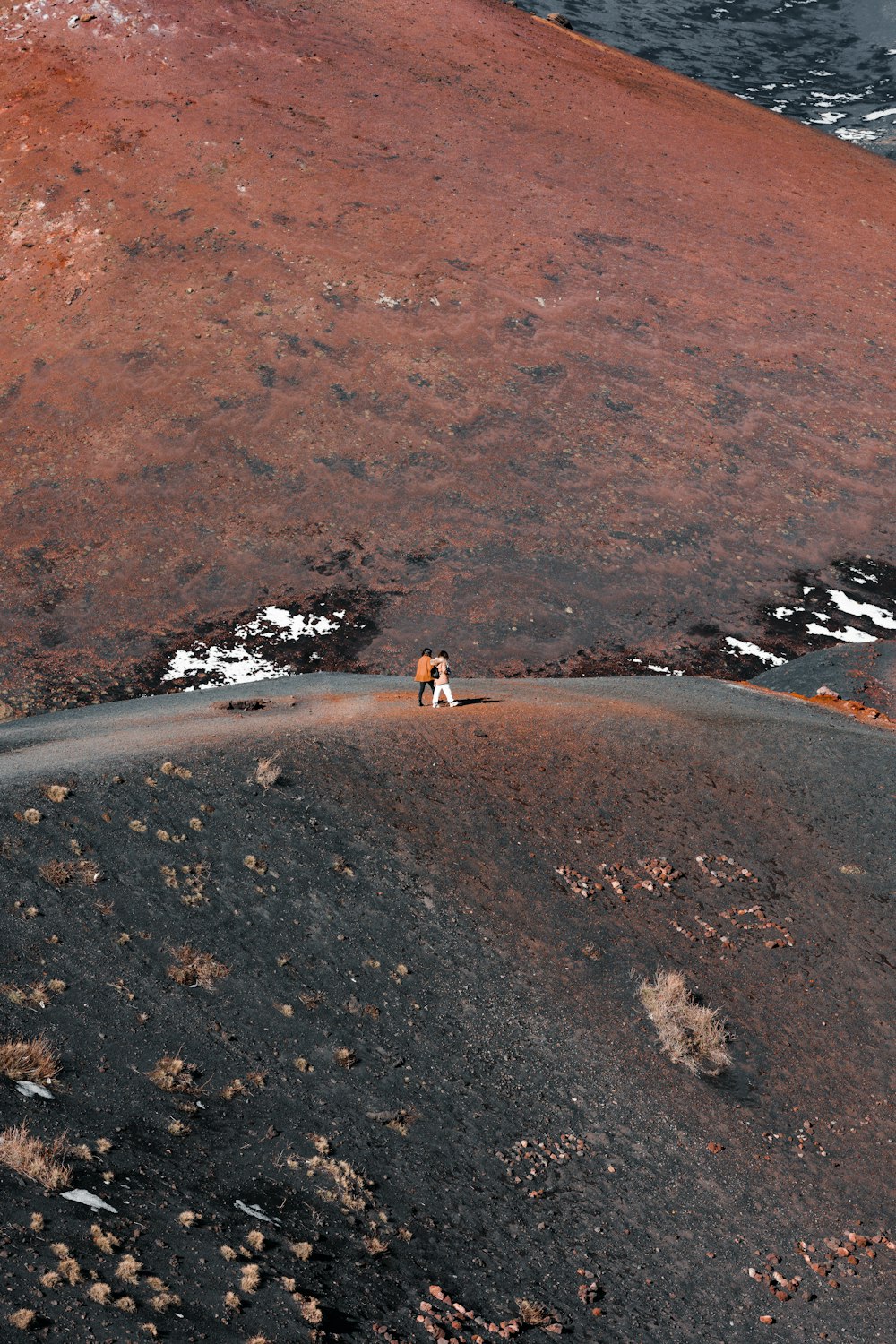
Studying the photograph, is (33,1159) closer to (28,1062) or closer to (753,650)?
(28,1062)

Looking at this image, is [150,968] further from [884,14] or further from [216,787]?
[884,14]

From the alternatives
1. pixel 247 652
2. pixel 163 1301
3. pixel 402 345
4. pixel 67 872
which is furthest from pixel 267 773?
pixel 402 345

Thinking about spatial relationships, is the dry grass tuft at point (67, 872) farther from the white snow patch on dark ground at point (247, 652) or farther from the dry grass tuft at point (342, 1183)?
the white snow patch on dark ground at point (247, 652)

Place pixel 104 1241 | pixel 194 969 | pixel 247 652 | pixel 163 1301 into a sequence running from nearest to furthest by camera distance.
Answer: pixel 163 1301 < pixel 104 1241 < pixel 194 969 < pixel 247 652

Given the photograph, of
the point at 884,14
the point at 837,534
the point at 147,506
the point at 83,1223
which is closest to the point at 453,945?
the point at 83,1223

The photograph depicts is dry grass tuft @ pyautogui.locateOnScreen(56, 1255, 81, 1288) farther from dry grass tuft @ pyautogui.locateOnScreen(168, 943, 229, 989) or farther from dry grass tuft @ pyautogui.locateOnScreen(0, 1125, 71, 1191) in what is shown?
dry grass tuft @ pyautogui.locateOnScreen(168, 943, 229, 989)

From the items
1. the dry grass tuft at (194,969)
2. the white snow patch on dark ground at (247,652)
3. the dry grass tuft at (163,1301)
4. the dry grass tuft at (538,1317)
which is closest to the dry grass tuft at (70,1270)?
the dry grass tuft at (163,1301)

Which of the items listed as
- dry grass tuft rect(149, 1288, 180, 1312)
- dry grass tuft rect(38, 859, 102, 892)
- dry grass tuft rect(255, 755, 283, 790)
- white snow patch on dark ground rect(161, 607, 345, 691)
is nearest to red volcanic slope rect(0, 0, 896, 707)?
white snow patch on dark ground rect(161, 607, 345, 691)
